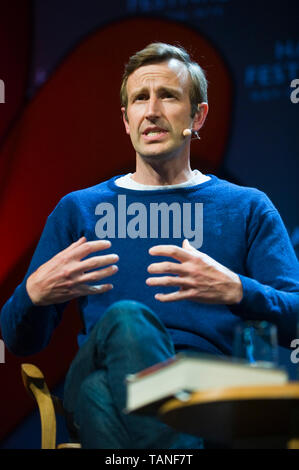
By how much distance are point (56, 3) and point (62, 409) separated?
1703 mm

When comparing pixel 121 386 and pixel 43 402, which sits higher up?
pixel 121 386

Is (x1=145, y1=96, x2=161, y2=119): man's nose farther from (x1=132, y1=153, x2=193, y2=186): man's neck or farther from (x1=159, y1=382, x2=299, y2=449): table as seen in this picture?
(x1=159, y1=382, x2=299, y2=449): table

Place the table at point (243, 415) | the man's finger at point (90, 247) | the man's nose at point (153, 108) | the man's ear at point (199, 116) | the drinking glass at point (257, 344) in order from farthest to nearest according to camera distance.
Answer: the man's ear at point (199, 116) < the man's nose at point (153, 108) < the man's finger at point (90, 247) < the drinking glass at point (257, 344) < the table at point (243, 415)

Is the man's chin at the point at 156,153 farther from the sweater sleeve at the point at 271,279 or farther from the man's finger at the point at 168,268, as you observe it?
the man's finger at the point at 168,268

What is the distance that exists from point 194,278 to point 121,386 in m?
0.33

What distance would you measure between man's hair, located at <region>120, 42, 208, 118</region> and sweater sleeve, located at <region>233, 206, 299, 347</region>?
0.47 metres

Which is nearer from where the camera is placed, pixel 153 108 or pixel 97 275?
pixel 97 275

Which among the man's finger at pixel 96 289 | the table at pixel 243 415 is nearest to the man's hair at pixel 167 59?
the man's finger at pixel 96 289

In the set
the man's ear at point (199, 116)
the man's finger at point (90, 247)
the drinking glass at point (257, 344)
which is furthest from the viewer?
the man's ear at point (199, 116)

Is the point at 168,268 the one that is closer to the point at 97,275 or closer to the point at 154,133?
the point at 97,275

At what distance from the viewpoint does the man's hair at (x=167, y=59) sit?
2276 mm

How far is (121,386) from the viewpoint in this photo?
60.0 inches

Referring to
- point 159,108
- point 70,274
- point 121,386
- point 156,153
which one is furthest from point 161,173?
point 121,386

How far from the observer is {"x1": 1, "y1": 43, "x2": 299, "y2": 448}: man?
1.59 meters
